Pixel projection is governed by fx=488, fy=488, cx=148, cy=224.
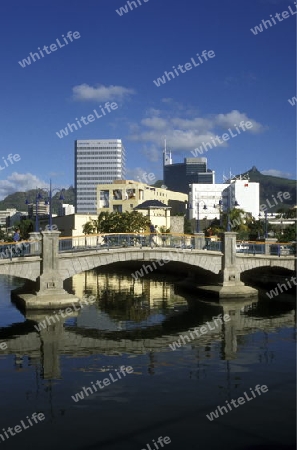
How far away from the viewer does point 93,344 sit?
31969mm

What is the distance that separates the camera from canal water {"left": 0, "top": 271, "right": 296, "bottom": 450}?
18.1 m

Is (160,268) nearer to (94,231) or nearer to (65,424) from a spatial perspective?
(94,231)

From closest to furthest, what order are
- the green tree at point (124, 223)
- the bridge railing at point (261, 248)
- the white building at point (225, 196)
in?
the bridge railing at point (261, 248), the green tree at point (124, 223), the white building at point (225, 196)

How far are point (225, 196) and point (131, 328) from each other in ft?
456

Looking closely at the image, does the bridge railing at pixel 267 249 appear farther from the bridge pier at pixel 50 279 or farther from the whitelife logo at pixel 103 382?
the whitelife logo at pixel 103 382

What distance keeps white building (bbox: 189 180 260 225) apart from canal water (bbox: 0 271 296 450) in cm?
11762

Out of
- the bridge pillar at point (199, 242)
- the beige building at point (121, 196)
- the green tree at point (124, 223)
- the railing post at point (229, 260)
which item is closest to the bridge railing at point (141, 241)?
the bridge pillar at point (199, 242)

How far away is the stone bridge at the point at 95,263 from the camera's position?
133 feet

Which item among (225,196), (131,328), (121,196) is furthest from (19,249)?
(225,196)

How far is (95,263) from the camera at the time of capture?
45062mm

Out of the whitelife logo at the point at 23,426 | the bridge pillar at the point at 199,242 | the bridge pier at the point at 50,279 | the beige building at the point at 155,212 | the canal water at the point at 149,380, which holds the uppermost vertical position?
the beige building at the point at 155,212

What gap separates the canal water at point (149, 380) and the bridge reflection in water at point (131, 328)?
0.27 feet

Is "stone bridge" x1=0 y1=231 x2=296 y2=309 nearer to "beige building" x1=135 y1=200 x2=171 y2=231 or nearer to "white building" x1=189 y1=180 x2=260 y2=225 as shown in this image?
"beige building" x1=135 y1=200 x2=171 y2=231

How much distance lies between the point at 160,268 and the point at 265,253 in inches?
1036
